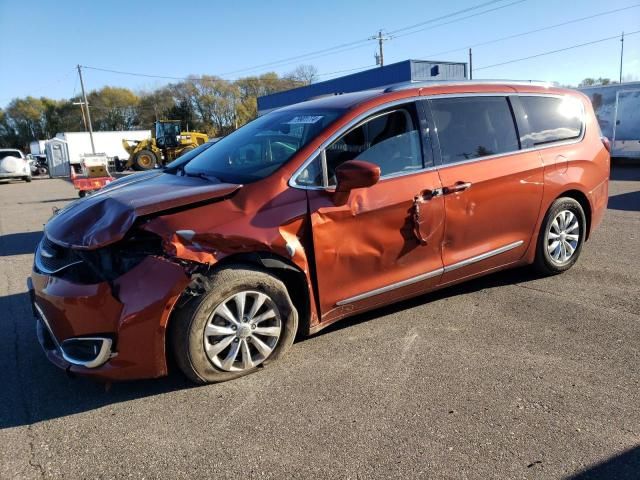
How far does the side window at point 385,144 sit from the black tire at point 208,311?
0.89m

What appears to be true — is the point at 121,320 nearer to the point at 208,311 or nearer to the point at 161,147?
the point at 208,311

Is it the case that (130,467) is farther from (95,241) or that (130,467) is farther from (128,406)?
(95,241)

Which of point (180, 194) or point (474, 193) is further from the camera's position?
point (474, 193)

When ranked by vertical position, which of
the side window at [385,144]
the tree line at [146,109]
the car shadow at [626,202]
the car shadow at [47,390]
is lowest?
the car shadow at [626,202]

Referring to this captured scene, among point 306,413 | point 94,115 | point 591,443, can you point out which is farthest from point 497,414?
point 94,115

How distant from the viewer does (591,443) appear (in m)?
2.54

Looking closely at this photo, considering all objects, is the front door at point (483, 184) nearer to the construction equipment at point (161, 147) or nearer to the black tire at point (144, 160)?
the construction equipment at point (161, 147)

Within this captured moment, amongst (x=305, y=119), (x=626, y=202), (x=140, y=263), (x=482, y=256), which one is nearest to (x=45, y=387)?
(x=140, y=263)

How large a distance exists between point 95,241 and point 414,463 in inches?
85.5

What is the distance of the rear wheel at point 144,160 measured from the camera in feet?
97.0

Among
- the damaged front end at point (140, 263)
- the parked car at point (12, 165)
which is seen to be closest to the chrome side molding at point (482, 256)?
the damaged front end at point (140, 263)

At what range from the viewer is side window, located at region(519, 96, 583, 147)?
462 centimetres

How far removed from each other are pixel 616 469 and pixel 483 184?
7.72 feet

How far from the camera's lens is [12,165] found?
28.4m
